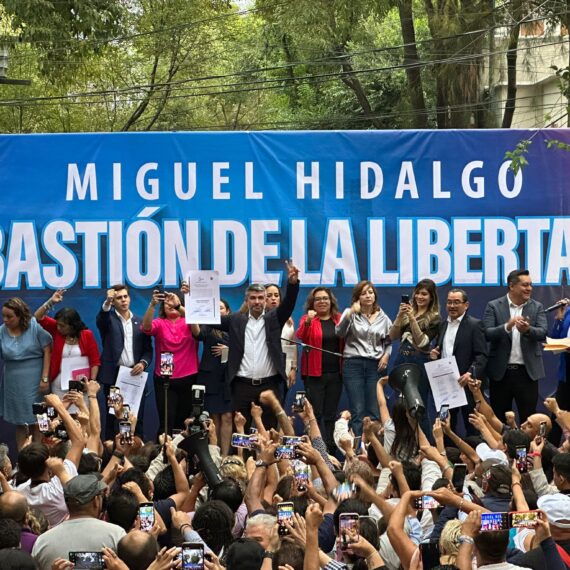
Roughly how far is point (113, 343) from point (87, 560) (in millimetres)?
6201

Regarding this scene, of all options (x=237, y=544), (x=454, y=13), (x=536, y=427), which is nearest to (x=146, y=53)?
(x=454, y=13)

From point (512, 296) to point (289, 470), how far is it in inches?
174

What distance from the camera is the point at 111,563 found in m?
4.86

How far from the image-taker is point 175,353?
1095 cm

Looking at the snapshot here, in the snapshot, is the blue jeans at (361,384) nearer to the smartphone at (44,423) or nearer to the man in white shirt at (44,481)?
the smartphone at (44,423)

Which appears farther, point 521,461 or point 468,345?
point 468,345

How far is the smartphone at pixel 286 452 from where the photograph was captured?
6.68 metres

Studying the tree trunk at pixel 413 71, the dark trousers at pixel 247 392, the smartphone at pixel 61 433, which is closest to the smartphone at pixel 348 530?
the smartphone at pixel 61 433

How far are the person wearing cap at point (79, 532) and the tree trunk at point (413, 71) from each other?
1581 centimetres

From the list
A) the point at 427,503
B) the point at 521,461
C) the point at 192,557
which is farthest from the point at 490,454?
the point at 192,557

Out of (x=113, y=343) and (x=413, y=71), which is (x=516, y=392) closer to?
(x=113, y=343)

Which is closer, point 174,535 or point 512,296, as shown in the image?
point 174,535

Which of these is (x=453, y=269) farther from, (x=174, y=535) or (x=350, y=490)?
(x=174, y=535)

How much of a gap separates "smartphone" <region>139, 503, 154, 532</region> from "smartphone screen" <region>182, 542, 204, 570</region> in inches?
27.4
